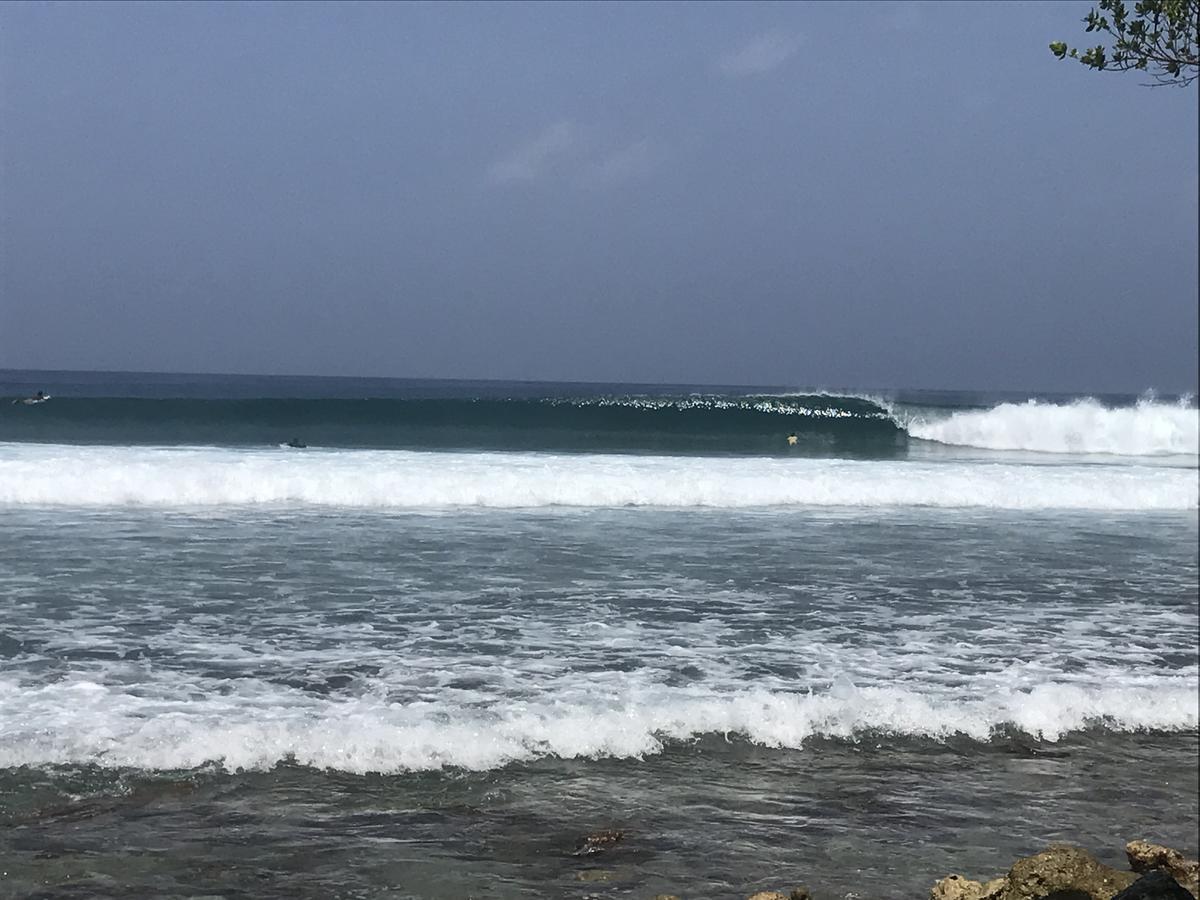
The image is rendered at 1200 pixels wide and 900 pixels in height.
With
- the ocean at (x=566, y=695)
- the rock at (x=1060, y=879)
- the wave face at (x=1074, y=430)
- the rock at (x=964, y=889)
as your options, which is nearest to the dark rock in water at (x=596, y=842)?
the ocean at (x=566, y=695)

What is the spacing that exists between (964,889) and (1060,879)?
1.04 ft

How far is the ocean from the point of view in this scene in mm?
4262

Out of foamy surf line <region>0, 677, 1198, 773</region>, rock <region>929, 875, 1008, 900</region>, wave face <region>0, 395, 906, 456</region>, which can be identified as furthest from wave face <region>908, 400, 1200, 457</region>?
rock <region>929, 875, 1008, 900</region>

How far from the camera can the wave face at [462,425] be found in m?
31.2

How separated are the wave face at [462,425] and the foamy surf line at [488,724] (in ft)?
73.7

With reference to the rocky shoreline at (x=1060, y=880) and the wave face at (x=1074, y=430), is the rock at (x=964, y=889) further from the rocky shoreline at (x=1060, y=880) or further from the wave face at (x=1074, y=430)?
the wave face at (x=1074, y=430)

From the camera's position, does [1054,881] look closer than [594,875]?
Yes

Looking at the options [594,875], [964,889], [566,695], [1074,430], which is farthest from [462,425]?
[964,889]

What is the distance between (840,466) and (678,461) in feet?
11.1

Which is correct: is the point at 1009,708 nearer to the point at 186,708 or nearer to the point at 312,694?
the point at 312,694

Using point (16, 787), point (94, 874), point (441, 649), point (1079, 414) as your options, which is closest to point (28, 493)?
point (441, 649)

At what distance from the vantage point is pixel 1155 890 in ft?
10.2

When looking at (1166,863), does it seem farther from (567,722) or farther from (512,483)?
(512,483)

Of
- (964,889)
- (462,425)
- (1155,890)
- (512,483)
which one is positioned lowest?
(964,889)
